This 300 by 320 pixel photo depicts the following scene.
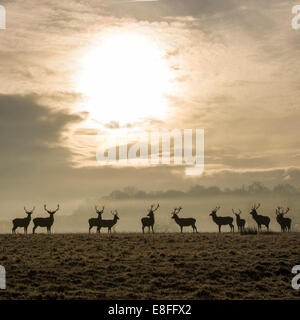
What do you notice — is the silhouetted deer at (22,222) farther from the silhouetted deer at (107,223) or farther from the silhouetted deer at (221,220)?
the silhouetted deer at (221,220)

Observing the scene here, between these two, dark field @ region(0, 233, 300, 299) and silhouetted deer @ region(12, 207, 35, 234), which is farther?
silhouetted deer @ region(12, 207, 35, 234)

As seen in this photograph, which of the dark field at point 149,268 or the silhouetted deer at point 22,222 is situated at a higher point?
the silhouetted deer at point 22,222

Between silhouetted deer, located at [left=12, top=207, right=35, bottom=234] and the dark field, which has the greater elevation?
silhouetted deer, located at [left=12, top=207, right=35, bottom=234]

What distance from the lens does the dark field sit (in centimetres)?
2262

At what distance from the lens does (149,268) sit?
26.1 meters

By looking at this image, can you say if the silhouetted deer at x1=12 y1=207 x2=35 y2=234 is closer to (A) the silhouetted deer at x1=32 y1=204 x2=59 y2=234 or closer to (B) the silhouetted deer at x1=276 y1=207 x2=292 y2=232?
(A) the silhouetted deer at x1=32 y1=204 x2=59 y2=234

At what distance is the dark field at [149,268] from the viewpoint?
22625mm

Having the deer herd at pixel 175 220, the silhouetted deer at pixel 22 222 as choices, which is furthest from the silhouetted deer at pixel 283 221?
the silhouetted deer at pixel 22 222

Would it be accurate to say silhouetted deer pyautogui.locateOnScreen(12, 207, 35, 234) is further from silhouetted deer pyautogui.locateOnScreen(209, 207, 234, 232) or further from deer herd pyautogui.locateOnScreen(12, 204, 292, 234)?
silhouetted deer pyautogui.locateOnScreen(209, 207, 234, 232)

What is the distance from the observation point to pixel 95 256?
94.8 ft

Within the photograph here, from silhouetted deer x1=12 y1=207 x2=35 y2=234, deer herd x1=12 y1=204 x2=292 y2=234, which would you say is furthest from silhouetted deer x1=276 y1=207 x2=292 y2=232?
silhouetted deer x1=12 y1=207 x2=35 y2=234

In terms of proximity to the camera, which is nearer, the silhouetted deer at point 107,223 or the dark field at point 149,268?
the dark field at point 149,268

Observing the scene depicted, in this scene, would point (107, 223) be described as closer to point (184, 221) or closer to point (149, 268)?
point (184, 221)
